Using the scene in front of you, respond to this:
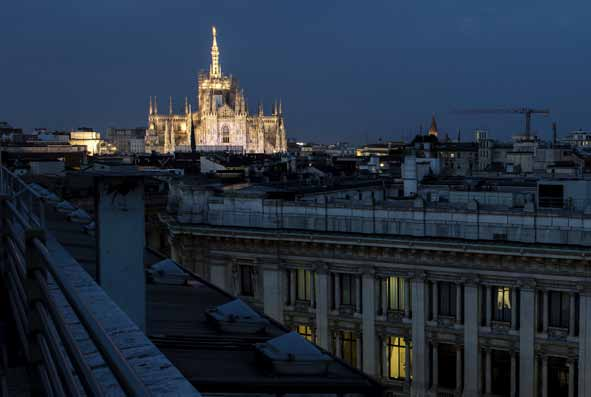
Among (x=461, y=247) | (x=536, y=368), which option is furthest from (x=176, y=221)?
(x=536, y=368)

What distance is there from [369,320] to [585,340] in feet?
22.5

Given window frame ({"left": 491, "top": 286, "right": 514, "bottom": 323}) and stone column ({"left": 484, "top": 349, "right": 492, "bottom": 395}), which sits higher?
window frame ({"left": 491, "top": 286, "right": 514, "bottom": 323})

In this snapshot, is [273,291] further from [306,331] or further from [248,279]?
[306,331]

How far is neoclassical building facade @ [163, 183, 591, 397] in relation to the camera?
24.2 meters

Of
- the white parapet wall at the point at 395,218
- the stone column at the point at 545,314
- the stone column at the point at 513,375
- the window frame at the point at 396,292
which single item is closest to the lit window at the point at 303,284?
the white parapet wall at the point at 395,218

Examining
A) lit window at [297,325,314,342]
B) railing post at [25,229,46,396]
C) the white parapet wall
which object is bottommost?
lit window at [297,325,314,342]

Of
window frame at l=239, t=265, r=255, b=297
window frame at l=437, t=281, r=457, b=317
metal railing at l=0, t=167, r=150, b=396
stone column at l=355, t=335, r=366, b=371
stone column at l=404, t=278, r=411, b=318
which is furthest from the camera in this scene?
window frame at l=239, t=265, r=255, b=297

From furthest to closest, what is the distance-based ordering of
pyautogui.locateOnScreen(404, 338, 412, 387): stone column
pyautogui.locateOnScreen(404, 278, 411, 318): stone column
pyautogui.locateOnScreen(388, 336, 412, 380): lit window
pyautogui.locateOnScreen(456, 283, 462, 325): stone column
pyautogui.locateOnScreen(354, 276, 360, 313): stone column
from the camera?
pyautogui.locateOnScreen(354, 276, 360, 313): stone column
pyautogui.locateOnScreen(388, 336, 412, 380): lit window
pyautogui.locateOnScreen(404, 338, 412, 387): stone column
pyautogui.locateOnScreen(404, 278, 411, 318): stone column
pyautogui.locateOnScreen(456, 283, 462, 325): stone column

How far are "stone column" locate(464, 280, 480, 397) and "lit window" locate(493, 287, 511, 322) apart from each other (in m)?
0.59

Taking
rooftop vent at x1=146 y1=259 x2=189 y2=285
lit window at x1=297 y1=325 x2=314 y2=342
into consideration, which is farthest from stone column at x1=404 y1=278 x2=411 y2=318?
rooftop vent at x1=146 y1=259 x2=189 y2=285

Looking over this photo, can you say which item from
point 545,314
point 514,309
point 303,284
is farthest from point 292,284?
point 545,314

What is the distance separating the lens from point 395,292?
2692cm

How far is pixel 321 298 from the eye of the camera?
2828 centimetres

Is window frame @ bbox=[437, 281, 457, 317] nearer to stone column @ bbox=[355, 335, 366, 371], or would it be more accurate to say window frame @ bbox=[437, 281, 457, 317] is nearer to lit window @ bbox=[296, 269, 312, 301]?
stone column @ bbox=[355, 335, 366, 371]
